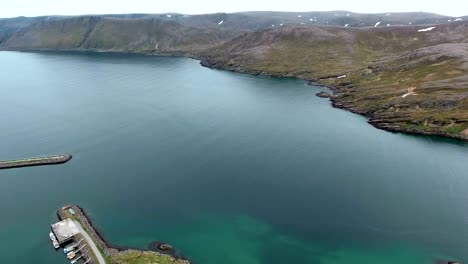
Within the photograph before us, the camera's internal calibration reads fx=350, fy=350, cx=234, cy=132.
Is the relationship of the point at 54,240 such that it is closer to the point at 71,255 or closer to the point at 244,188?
the point at 71,255

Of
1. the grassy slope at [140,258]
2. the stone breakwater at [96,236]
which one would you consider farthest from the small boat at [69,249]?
the grassy slope at [140,258]

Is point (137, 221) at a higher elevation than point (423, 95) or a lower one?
lower

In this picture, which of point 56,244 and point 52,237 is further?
point 52,237

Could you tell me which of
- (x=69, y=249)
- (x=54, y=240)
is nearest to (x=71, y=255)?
(x=69, y=249)

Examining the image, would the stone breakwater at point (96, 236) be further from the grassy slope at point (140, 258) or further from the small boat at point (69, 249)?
the small boat at point (69, 249)

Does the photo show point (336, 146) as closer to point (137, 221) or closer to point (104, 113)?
point (137, 221)

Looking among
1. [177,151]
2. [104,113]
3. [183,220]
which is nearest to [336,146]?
[177,151]
